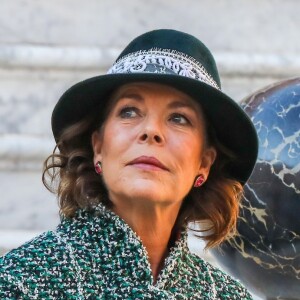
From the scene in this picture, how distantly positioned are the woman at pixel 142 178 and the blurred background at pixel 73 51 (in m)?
3.67

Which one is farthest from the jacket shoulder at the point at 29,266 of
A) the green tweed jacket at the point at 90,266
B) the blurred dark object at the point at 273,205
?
the blurred dark object at the point at 273,205

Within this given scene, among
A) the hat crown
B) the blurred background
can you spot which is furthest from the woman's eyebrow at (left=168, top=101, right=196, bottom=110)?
the blurred background

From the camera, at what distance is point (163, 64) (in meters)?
2.96

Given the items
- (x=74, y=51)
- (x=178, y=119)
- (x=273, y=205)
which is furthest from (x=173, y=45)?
(x=74, y=51)

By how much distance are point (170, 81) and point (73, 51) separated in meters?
4.09

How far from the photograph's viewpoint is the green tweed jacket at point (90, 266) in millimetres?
2746

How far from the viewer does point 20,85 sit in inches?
272

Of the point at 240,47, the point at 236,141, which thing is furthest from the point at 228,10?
the point at 236,141

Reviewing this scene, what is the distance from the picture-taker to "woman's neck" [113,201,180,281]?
113 inches

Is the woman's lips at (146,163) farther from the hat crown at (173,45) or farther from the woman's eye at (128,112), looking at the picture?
the hat crown at (173,45)

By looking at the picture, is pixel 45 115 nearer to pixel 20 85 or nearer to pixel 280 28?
pixel 20 85

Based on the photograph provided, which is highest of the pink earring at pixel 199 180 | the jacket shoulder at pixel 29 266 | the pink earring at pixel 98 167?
the pink earring at pixel 199 180

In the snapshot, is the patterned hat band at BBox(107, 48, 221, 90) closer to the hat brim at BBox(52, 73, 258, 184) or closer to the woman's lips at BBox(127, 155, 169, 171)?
the hat brim at BBox(52, 73, 258, 184)

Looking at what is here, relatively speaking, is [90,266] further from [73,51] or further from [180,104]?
[73,51]
